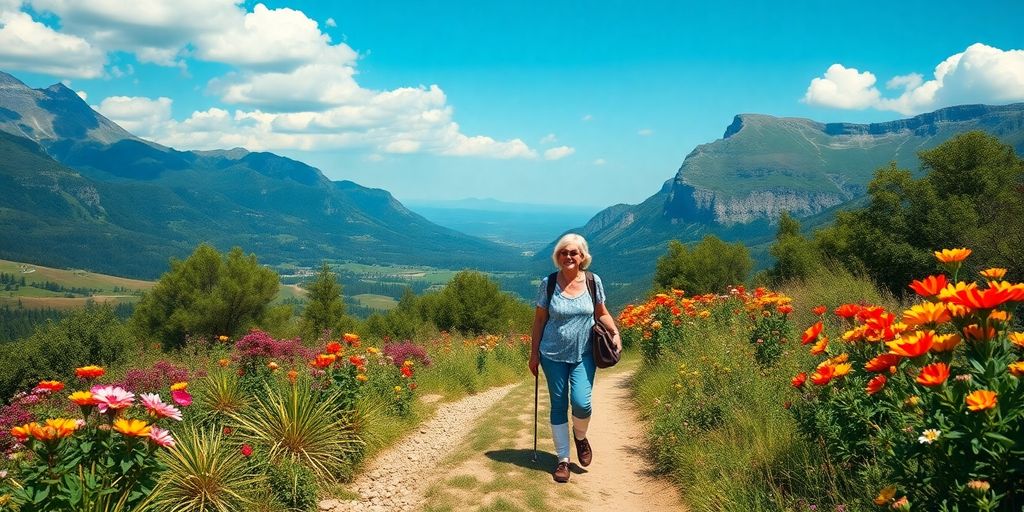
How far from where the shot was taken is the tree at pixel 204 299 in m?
32.1

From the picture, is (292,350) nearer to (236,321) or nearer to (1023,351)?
(1023,351)

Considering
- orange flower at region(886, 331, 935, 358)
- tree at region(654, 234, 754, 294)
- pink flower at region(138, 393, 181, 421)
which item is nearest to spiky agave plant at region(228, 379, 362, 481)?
pink flower at region(138, 393, 181, 421)

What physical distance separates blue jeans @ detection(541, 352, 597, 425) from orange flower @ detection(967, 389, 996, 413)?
3.61 meters

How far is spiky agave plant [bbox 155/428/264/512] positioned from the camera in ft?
15.2

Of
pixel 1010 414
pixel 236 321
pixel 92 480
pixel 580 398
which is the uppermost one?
pixel 1010 414

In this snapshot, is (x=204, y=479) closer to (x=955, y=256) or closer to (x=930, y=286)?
(x=930, y=286)

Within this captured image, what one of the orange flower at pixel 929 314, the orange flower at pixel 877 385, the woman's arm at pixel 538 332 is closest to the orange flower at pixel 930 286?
the orange flower at pixel 929 314

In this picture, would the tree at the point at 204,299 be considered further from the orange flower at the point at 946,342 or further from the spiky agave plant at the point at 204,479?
the orange flower at the point at 946,342

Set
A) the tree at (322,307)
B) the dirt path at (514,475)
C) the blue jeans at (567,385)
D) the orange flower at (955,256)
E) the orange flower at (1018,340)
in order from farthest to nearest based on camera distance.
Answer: the tree at (322,307) → the blue jeans at (567,385) → the dirt path at (514,475) → the orange flower at (955,256) → the orange flower at (1018,340)

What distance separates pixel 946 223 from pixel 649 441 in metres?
23.0

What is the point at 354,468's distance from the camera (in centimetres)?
605

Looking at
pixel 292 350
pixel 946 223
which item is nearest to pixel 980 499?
pixel 292 350

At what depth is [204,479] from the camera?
4.78 m

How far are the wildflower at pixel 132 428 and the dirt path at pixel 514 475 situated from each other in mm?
2556
